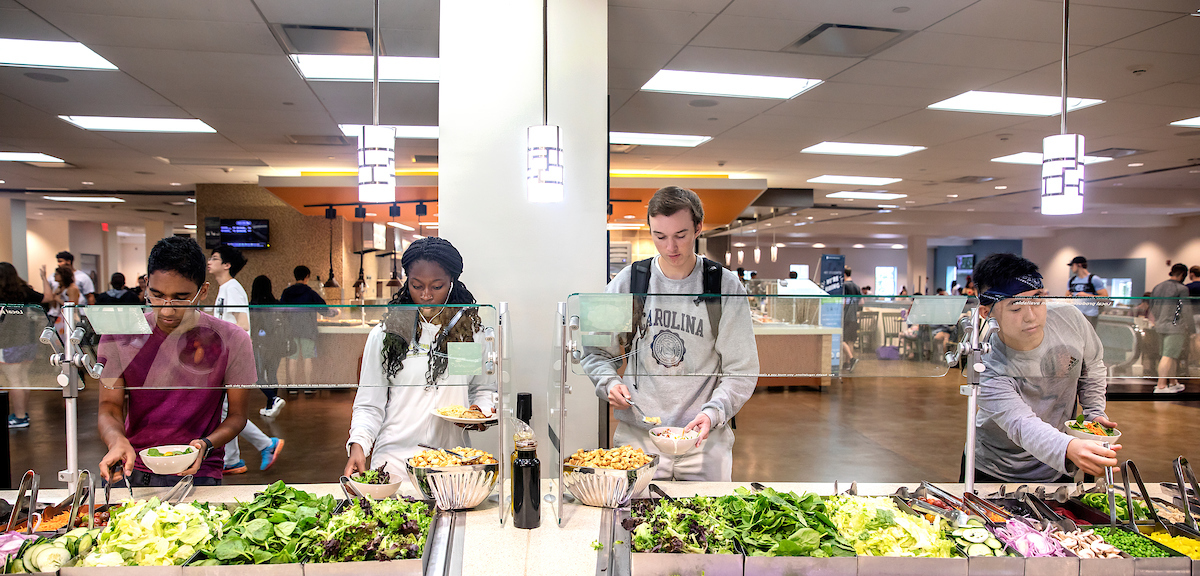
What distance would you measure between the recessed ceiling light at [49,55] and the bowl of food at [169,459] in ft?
12.6

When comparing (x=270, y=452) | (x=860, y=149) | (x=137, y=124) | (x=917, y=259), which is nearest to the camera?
(x=270, y=452)

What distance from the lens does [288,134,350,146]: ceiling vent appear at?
21.3ft

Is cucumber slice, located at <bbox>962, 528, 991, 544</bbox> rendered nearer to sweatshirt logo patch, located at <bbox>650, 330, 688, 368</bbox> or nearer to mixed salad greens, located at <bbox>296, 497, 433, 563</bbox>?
sweatshirt logo patch, located at <bbox>650, 330, 688, 368</bbox>

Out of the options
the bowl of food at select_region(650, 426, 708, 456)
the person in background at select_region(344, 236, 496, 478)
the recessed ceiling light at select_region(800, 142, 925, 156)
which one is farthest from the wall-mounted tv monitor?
the bowl of food at select_region(650, 426, 708, 456)

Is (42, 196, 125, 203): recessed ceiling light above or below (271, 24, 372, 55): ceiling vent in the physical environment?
below

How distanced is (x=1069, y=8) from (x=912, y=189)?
293 inches

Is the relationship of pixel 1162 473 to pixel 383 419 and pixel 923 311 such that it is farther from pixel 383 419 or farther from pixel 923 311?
pixel 383 419

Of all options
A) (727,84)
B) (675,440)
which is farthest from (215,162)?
(675,440)

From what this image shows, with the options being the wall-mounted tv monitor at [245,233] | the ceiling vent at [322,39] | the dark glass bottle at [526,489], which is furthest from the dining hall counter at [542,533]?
the wall-mounted tv monitor at [245,233]

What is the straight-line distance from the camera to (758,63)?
Answer: 4371 mm

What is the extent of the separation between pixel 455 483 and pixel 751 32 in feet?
10.9

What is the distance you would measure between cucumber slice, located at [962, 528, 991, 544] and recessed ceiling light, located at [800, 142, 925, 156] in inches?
246

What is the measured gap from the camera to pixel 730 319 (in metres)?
1.70

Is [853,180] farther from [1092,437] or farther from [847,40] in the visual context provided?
[1092,437]
